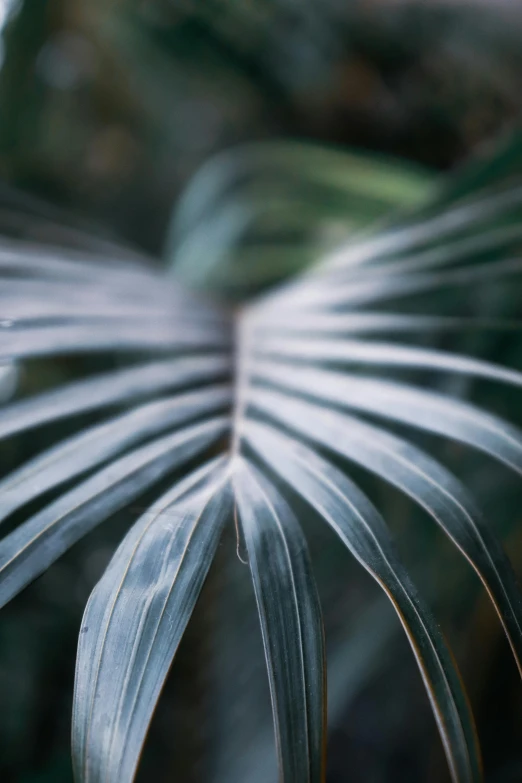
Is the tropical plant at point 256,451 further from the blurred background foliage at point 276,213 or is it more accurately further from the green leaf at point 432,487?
the blurred background foliage at point 276,213

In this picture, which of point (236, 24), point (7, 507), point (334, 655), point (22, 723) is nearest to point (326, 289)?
point (7, 507)

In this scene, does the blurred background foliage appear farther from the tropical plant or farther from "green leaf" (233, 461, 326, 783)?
"green leaf" (233, 461, 326, 783)

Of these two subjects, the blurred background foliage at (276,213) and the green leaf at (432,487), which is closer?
the green leaf at (432,487)

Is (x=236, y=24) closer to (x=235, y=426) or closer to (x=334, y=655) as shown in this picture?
(x=235, y=426)

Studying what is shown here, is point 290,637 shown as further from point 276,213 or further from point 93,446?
point 276,213

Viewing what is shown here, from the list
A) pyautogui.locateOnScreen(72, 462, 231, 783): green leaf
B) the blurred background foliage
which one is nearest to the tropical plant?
pyautogui.locateOnScreen(72, 462, 231, 783): green leaf

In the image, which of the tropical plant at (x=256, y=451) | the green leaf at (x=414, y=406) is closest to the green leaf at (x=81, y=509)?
the tropical plant at (x=256, y=451)
